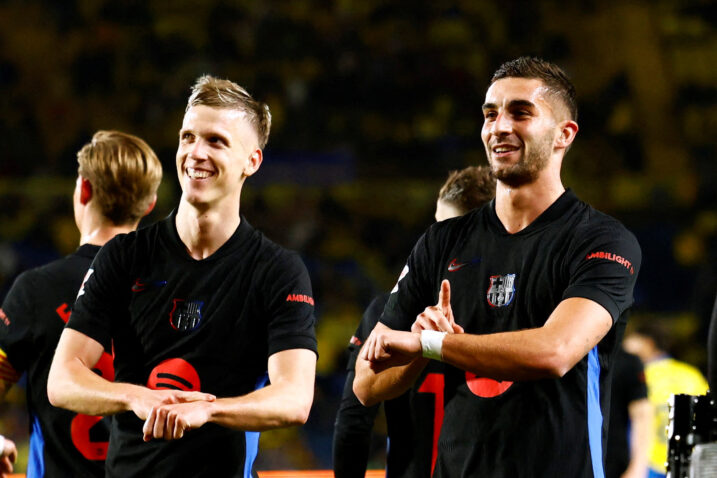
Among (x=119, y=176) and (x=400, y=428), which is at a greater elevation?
(x=119, y=176)

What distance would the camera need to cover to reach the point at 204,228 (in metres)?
3.27

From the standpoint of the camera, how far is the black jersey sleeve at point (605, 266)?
9.39 ft

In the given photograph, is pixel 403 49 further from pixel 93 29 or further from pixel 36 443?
pixel 36 443

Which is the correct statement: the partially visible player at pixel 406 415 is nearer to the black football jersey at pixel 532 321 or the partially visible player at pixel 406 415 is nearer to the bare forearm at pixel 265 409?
the black football jersey at pixel 532 321

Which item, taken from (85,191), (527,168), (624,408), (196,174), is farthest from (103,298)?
(624,408)

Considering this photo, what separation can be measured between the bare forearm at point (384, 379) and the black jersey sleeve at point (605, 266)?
0.57 metres

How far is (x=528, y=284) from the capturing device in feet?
9.76

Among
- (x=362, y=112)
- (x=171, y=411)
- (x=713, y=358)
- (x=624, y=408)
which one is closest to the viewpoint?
(x=713, y=358)

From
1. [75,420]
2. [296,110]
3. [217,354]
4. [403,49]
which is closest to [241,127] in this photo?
[217,354]

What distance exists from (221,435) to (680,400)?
1.43 metres

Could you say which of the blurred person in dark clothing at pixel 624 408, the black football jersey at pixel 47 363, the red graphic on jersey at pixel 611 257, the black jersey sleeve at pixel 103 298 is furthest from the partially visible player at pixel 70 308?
the blurred person in dark clothing at pixel 624 408

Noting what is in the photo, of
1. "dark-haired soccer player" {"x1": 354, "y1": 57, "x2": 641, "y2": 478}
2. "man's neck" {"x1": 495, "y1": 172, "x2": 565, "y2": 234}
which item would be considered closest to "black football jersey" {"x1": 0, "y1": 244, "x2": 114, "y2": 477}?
"dark-haired soccer player" {"x1": 354, "y1": 57, "x2": 641, "y2": 478}

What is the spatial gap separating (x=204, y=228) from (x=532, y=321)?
1.18 m

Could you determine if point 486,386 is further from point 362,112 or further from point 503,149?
point 362,112
